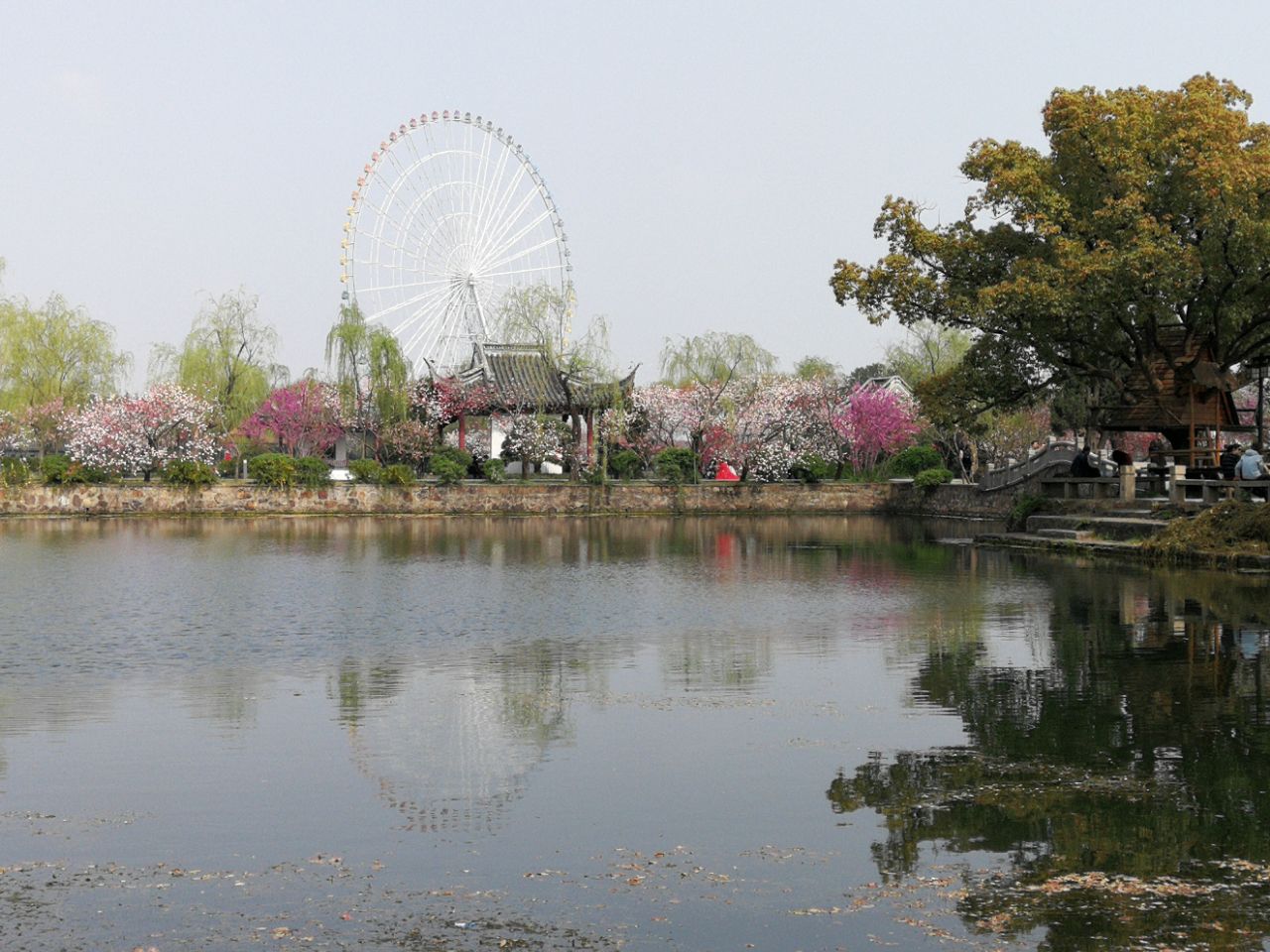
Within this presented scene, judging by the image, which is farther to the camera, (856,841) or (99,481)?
(99,481)

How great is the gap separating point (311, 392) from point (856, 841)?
204 feet

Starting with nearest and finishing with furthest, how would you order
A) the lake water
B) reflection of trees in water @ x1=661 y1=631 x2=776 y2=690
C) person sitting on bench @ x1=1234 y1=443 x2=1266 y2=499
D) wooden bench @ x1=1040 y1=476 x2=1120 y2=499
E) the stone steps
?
the lake water
reflection of trees in water @ x1=661 y1=631 x2=776 y2=690
person sitting on bench @ x1=1234 y1=443 x2=1266 y2=499
the stone steps
wooden bench @ x1=1040 y1=476 x2=1120 y2=499

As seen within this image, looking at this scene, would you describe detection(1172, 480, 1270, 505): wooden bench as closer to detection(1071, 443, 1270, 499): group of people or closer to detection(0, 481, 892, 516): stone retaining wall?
detection(1071, 443, 1270, 499): group of people

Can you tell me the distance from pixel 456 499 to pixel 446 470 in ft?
4.33

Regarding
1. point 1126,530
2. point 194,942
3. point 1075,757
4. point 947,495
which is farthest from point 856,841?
point 947,495

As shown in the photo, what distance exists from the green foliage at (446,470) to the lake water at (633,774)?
33.8 meters

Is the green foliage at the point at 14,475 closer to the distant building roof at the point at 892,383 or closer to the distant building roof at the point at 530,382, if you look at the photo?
the distant building roof at the point at 530,382

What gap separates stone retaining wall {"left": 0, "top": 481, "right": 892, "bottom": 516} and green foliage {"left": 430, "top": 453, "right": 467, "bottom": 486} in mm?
355

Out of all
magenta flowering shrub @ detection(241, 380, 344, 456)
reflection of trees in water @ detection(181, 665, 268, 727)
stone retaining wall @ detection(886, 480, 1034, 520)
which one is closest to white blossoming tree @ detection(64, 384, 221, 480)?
magenta flowering shrub @ detection(241, 380, 344, 456)

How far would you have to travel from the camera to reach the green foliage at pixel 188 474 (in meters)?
55.8

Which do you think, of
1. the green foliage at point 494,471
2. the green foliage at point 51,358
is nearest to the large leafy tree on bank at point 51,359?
the green foliage at point 51,358

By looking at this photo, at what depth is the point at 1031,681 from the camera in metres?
15.1

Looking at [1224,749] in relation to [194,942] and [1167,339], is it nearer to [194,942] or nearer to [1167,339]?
[194,942]

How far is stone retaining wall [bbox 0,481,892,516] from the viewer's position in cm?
5534
